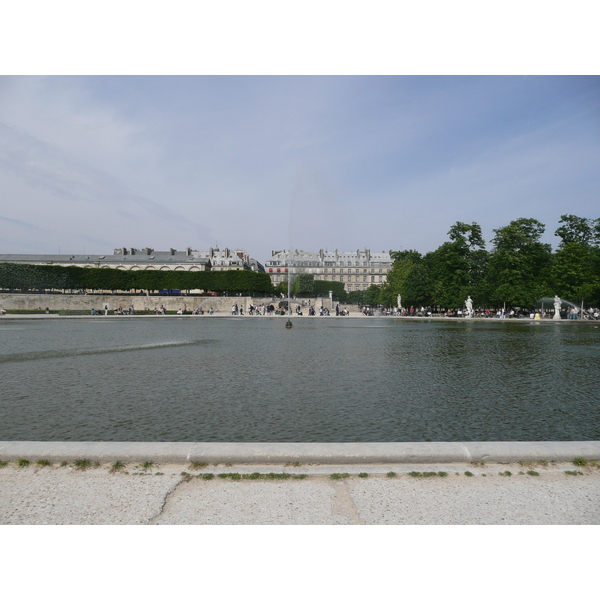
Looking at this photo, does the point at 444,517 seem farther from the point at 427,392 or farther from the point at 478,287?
the point at 478,287

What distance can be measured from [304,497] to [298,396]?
166 inches

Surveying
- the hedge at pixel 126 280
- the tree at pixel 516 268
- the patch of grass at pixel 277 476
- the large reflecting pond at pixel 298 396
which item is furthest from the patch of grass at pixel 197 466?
the hedge at pixel 126 280

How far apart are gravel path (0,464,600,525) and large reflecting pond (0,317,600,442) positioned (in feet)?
4.53

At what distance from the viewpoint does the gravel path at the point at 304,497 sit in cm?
343

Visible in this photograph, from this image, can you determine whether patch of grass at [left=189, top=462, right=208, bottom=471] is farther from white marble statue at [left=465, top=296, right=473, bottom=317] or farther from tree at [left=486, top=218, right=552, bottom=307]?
tree at [left=486, top=218, right=552, bottom=307]

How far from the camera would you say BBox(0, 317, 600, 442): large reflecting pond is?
5867 mm

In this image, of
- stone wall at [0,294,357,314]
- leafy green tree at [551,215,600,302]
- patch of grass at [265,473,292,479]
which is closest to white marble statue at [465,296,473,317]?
leafy green tree at [551,215,600,302]

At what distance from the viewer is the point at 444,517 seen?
3.44m

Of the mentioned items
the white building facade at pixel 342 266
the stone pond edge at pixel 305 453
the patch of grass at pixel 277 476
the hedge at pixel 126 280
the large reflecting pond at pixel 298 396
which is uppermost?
the white building facade at pixel 342 266

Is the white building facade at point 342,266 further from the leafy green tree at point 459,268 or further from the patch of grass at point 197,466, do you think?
the patch of grass at point 197,466

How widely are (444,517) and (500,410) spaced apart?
4116mm

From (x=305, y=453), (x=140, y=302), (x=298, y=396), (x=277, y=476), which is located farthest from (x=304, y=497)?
(x=140, y=302)

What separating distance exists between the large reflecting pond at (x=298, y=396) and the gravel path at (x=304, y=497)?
4.53ft
